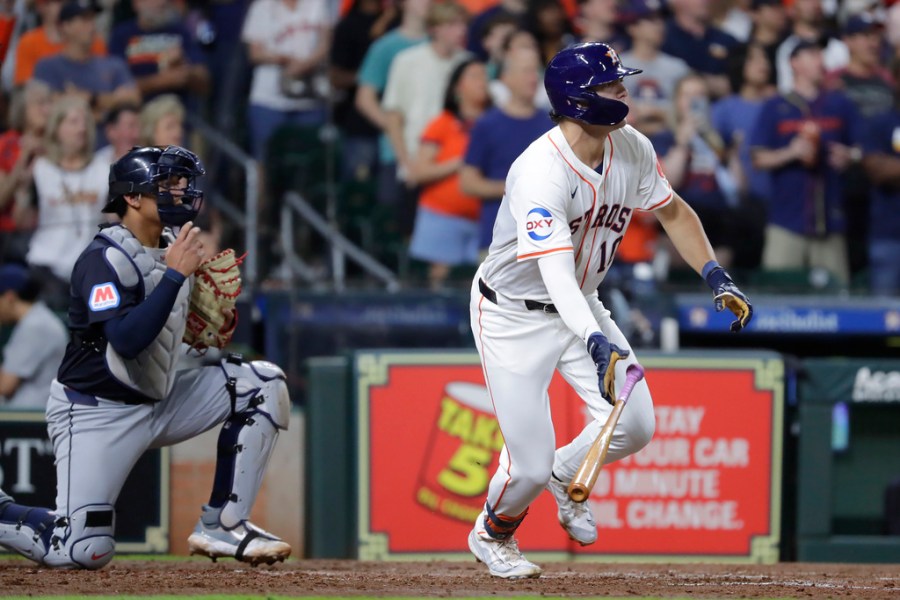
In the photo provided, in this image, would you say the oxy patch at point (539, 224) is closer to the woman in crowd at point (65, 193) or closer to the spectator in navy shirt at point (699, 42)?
the woman in crowd at point (65, 193)

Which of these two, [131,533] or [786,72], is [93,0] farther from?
[786,72]

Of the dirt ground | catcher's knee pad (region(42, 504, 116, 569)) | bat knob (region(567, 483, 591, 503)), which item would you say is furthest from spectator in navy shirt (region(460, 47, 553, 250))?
bat knob (region(567, 483, 591, 503))

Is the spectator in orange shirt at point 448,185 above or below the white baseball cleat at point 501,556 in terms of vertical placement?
above

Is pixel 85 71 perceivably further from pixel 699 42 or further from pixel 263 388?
pixel 263 388

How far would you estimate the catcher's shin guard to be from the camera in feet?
17.7

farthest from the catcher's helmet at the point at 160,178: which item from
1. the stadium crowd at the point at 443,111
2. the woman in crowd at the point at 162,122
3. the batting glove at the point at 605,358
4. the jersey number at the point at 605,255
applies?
the stadium crowd at the point at 443,111

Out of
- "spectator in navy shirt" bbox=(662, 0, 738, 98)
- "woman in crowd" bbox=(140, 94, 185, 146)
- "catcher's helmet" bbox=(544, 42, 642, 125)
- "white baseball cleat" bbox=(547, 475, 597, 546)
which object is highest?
"spectator in navy shirt" bbox=(662, 0, 738, 98)

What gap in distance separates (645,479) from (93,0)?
4766mm

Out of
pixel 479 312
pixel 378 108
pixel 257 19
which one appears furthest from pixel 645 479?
pixel 257 19

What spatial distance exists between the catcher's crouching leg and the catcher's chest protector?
30 cm

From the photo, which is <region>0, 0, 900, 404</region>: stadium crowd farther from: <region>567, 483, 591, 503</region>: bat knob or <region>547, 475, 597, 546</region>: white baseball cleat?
<region>567, 483, 591, 503</region>: bat knob

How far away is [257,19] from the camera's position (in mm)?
9211

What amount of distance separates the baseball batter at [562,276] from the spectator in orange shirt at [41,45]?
15.9 ft

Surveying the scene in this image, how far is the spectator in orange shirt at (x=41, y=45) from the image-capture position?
30.1 ft
